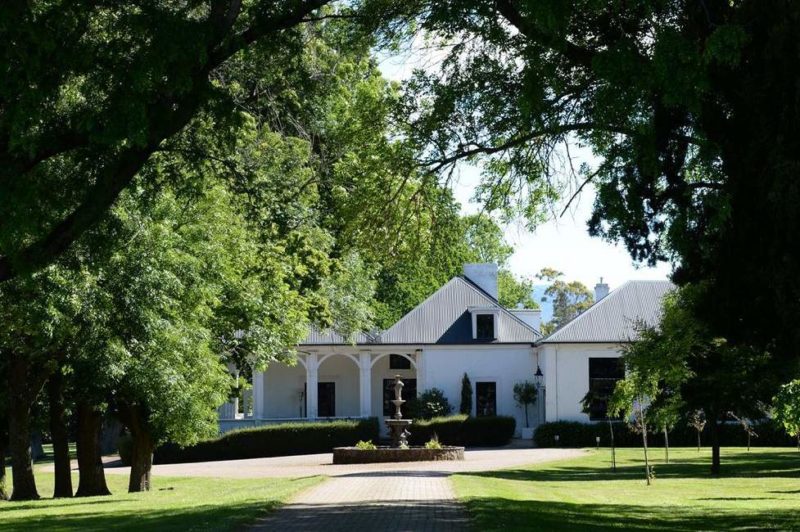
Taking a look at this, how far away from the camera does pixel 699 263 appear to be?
12.7 meters

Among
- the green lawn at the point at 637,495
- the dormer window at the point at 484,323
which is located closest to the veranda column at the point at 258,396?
the dormer window at the point at 484,323

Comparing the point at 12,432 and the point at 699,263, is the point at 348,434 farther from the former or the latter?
the point at 699,263

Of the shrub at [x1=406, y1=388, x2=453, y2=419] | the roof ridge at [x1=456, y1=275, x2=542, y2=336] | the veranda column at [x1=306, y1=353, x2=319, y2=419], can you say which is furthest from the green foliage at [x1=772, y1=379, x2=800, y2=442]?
the veranda column at [x1=306, y1=353, x2=319, y2=419]

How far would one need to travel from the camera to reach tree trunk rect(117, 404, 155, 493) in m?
25.2

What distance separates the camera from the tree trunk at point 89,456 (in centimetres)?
2512

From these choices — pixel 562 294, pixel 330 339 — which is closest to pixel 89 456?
pixel 330 339

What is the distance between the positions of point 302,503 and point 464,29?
7.87 m

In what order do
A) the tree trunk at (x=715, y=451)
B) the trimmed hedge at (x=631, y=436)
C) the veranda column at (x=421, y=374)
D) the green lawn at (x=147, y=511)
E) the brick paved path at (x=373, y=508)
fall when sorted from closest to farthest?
the brick paved path at (x=373, y=508), the green lawn at (x=147, y=511), the tree trunk at (x=715, y=451), the trimmed hedge at (x=631, y=436), the veranda column at (x=421, y=374)

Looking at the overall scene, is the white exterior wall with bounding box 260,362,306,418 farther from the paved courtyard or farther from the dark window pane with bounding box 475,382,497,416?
the paved courtyard

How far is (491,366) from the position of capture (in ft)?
154

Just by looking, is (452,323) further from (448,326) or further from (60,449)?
(60,449)

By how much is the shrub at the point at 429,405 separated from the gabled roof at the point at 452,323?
2.53m

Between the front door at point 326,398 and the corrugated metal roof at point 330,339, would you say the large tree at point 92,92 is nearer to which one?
the corrugated metal roof at point 330,339

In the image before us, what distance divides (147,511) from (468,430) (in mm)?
26099
